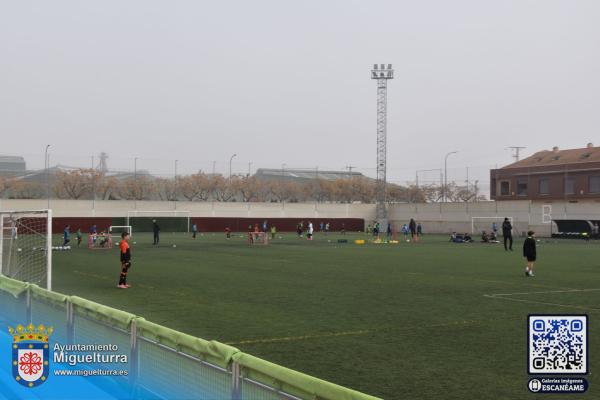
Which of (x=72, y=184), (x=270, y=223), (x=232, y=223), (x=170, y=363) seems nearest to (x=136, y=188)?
(x=72, y=184)

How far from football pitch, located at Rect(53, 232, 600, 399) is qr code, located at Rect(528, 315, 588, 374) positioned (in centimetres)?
175

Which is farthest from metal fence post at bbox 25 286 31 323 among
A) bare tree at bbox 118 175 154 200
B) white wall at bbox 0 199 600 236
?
bare tree at bbox 118 175 154 200

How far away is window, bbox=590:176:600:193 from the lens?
281 ft

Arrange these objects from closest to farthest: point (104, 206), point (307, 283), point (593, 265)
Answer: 1. point (307, 283)
2. point (593, 265)
3. point (104, 206)

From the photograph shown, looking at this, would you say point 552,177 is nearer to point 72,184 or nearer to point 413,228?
point 413,228

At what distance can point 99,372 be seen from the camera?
26.5 feet

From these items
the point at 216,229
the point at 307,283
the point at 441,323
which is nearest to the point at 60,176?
the point at 216,229

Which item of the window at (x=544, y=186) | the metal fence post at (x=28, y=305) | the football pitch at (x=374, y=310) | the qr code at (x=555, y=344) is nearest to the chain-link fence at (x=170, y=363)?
the metal fence post at (x=28, y=305)

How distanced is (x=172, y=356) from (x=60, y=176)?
3464 inches

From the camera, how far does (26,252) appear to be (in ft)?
98.5

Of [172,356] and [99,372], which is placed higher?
[172,356]

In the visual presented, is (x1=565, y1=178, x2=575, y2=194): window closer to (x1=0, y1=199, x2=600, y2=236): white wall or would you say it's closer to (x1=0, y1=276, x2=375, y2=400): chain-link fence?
(x1=0, y1=199, x2=600, y2=236): white wall

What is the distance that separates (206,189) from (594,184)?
2137 inches

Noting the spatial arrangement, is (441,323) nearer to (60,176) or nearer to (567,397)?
(567,397)
